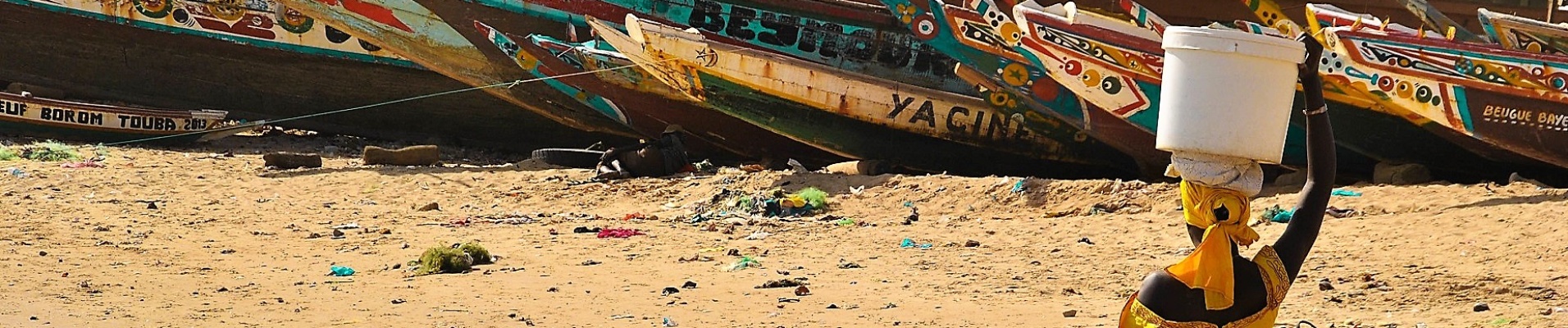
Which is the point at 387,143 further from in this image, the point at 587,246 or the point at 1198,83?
the point at 1198,83

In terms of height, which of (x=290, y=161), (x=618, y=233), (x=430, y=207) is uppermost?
(x=618, y=233)

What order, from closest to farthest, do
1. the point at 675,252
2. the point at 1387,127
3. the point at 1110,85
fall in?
the point at 675,252, the point at 1387,127, the point at 1110,85

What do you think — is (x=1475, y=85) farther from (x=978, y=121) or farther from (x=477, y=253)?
(x=477, y=253)

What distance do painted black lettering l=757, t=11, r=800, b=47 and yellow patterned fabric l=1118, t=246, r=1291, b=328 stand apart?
9.29 metres

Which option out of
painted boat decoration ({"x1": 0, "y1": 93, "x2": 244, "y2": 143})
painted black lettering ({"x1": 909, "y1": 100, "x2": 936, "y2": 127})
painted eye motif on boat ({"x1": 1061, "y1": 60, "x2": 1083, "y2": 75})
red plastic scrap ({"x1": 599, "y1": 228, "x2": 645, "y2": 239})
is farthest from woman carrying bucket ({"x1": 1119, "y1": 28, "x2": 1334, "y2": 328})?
painted boat decoration ({"x1": 0, "y1": 93, "x2": 244, "y2": 143})

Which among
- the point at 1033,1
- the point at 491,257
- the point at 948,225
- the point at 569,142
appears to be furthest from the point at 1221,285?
the point at 569,142

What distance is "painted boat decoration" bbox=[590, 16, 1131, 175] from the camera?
12055mm

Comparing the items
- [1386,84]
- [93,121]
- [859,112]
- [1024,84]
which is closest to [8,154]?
[93,121]

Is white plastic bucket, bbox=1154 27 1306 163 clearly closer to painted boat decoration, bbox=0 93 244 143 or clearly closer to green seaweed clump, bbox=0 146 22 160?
green seaweed clump, bbox=0 146 22 160

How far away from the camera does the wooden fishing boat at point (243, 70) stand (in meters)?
14.5

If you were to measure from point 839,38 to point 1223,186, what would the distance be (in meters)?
9.29

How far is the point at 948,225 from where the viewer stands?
29.8 ft

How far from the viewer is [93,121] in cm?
1376

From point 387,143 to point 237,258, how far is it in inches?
262
